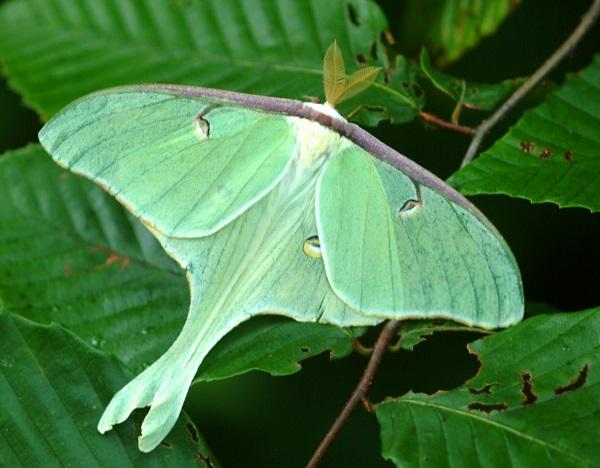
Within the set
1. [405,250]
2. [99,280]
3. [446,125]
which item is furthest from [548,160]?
[99,280]

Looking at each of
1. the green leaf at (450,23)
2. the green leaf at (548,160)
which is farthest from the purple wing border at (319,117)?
the green leaf at (450,23)

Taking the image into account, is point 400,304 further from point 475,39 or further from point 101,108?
point 475,39

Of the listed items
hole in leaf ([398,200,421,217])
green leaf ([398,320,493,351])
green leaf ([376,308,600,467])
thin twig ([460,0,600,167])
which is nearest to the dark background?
thin twig ([460,0,600,167])

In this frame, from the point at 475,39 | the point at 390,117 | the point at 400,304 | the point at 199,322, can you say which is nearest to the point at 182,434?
the point at 199,322

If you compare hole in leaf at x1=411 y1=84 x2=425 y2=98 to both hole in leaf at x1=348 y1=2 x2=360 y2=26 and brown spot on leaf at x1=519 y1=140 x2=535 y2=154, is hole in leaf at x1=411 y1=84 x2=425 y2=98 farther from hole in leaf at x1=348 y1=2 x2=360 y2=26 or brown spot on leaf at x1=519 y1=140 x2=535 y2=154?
brown spot on leaf at x1=519 y1=140 x2=535 y2=154

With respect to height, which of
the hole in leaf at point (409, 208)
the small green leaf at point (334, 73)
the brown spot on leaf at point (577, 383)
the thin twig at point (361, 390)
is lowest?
the thin twig at point (361, 390)

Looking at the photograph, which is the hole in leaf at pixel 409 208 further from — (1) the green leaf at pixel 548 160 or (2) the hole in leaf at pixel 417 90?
(2) the hole in leaf at pixel 417 90

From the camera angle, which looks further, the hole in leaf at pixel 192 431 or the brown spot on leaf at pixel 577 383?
the hole in leaf at pixel 192 431
